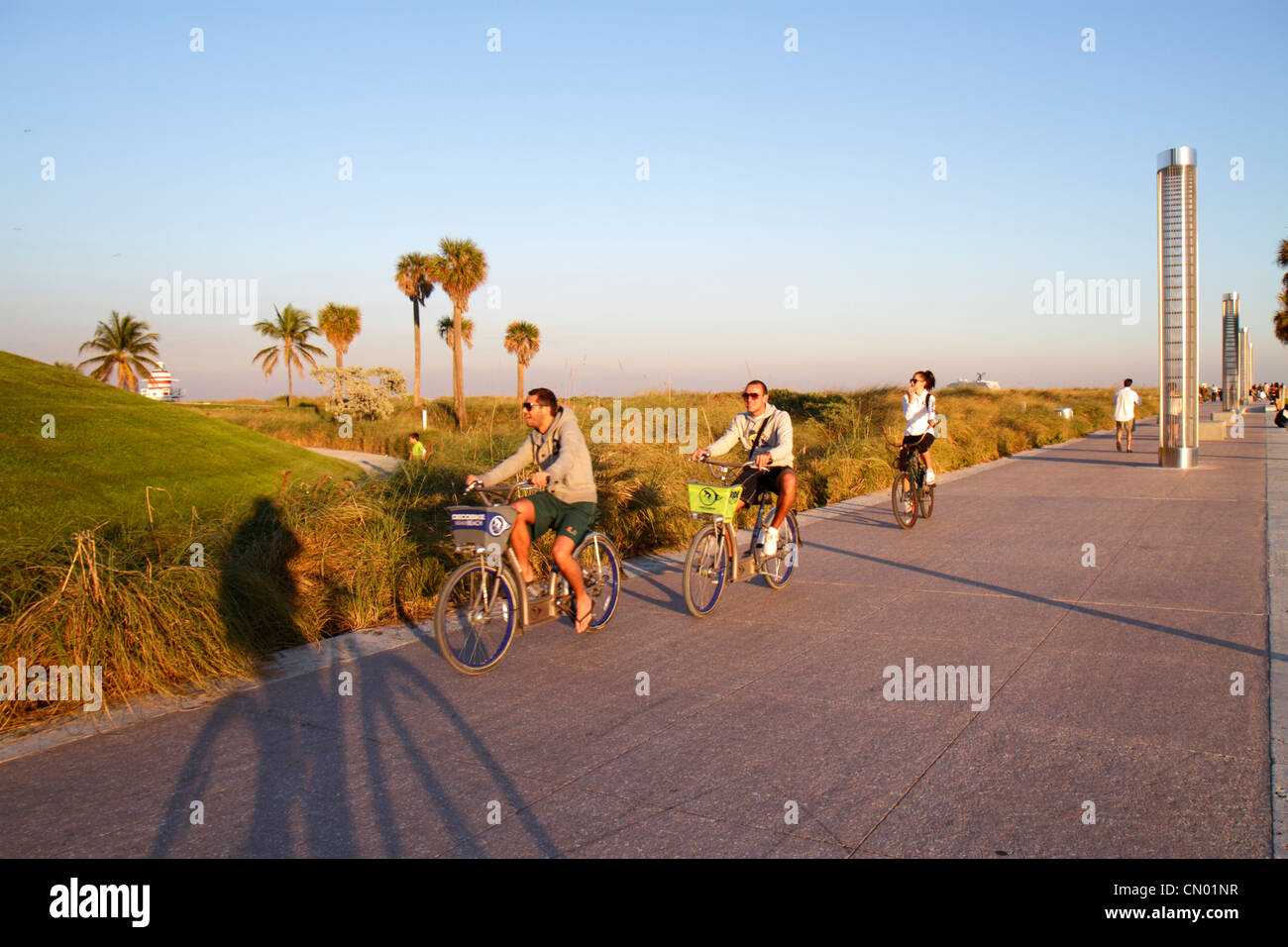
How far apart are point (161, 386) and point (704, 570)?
88.5 meters

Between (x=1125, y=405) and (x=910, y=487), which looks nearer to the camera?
(x=910, y=487)

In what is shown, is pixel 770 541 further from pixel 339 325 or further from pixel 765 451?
pixel 339 325

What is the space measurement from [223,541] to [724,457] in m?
9.04

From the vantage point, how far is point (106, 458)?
344 inches

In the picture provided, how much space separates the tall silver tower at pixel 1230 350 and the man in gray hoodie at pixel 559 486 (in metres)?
46.5

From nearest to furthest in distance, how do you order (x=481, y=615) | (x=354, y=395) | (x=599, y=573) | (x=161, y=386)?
(x=481, y=615), (x=599, y=573), (x=354, y=395), (x=161, y=386)

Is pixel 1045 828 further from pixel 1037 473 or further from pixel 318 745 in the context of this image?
pixel 1037 473

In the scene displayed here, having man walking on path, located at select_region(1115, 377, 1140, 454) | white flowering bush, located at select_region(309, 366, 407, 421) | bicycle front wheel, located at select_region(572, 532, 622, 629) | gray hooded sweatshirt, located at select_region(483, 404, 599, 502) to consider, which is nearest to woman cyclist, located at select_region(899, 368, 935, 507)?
bicycle front wheel, located at select_region(572, 532, 622, 629)

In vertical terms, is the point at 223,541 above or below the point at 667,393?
below

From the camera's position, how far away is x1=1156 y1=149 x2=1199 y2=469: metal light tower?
1808 cm

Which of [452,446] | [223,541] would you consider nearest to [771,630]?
[223,541]

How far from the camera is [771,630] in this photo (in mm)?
6680

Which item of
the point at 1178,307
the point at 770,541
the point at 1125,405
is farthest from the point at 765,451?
the point at 1125,405

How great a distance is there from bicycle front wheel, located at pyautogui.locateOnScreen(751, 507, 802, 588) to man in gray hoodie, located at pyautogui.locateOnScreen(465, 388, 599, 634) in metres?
1.97
